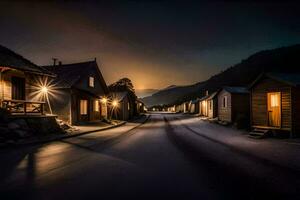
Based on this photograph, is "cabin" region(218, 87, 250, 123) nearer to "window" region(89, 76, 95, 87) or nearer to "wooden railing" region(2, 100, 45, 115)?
"window" region(89, 76, 95, 87)

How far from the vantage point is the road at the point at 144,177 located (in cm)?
473

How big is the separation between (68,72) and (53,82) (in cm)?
277

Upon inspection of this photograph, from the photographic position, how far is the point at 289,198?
4.49 m

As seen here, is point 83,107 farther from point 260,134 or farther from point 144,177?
point 144,177

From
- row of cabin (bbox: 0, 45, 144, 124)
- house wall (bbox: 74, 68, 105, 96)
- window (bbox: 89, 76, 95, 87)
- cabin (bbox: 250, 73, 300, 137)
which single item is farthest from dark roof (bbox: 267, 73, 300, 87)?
window (bbox: 89, 76, 95, 87)

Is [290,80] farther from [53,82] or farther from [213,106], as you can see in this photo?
[53,82]

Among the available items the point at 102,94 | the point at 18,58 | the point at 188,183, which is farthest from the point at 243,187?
the point at 102,94

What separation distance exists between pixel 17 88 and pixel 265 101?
2031 cm

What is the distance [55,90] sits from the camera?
23766 mm

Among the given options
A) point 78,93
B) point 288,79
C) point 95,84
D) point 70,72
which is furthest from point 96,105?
point 288,79

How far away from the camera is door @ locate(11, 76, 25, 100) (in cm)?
1706

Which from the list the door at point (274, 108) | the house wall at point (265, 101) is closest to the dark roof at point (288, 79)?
the house wall at point (265, 101)

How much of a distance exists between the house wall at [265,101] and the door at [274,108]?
0.33m

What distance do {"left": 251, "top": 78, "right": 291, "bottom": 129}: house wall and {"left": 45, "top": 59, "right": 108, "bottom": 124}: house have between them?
58.7 ft
